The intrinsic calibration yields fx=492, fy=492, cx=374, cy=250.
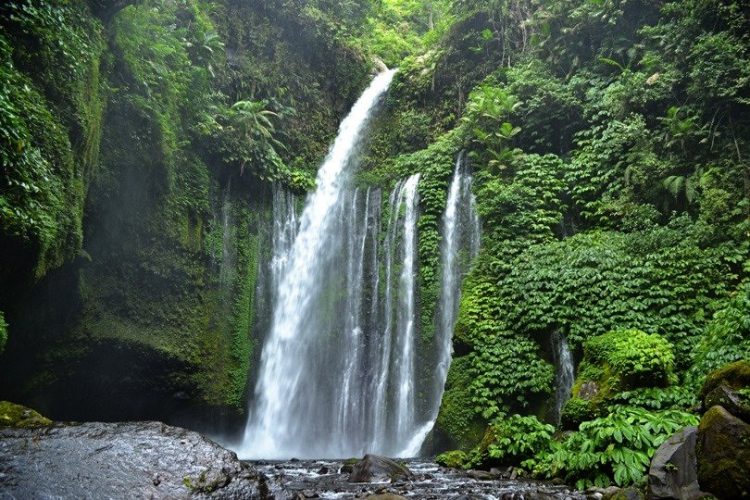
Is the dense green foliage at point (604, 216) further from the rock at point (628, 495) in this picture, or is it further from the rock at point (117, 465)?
the rock at point (117, 465)

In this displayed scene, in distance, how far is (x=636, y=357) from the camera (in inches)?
304

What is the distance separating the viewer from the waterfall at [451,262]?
11.6m

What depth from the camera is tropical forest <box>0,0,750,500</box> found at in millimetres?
5977

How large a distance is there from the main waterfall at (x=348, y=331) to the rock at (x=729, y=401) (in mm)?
A: 7350

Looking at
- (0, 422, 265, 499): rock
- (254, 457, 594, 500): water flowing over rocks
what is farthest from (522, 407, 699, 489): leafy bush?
(0, 422, 265, 499): rock

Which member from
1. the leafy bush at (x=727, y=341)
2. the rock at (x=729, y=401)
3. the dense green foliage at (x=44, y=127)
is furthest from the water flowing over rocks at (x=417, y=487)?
the dense green foliage at (x=44, y=127)

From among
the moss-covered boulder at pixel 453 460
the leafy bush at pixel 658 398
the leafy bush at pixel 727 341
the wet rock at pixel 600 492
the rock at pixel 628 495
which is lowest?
the moss-covered boulder at pixel 453 460

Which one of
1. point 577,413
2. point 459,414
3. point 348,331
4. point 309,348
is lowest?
point 459,414

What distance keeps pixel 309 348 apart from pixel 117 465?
32.5 ft

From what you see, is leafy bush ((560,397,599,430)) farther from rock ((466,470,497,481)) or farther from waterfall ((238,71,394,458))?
waterfall ((238,71,394,458))

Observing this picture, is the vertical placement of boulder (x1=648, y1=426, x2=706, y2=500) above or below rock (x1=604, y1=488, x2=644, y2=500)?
above

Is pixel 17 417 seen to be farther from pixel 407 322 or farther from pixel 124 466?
pixel 407 322

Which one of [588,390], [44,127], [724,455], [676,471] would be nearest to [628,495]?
[676,471]

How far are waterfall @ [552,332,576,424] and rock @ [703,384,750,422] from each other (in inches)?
187
